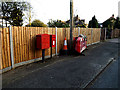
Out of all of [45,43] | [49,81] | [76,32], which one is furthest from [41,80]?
[76,32]

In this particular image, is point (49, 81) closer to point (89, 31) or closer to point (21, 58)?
point (21, 58)

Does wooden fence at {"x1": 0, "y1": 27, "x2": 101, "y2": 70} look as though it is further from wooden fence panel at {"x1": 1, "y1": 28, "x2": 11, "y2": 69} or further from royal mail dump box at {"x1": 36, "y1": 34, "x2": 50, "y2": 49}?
Answer: royal mail dump box at {"x1": 36, "y1": 34, "x2": 50, "y2": 49}

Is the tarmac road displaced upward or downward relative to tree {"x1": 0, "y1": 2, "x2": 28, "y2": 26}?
downward

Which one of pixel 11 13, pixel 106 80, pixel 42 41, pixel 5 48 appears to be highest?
pixel 11 13

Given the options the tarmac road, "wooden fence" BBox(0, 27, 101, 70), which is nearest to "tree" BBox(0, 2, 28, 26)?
"wooden fence" BBox(0, 27, 101, 70)

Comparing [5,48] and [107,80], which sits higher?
[5,48]

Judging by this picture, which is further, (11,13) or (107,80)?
(11,13)

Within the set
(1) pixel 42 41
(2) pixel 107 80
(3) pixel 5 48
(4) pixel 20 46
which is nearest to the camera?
(2) pixel 107 80

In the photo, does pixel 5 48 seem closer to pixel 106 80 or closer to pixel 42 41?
pixel 42 41

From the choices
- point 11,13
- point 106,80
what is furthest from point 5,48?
point 11,13

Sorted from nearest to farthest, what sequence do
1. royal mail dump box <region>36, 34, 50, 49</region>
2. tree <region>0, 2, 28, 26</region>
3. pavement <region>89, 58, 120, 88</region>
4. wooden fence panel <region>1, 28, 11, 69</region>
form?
pavement <region>89, 58, 120, 88</region> → wooden fence panel <region>1, 28, 11, 69</region> → royal mail dump box <region>36, 34, 50, 49</region> → tree <region>0, 2, 28, 26</region>

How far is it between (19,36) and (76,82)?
324cm

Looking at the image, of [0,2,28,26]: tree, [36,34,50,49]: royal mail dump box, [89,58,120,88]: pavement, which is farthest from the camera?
[0,2,28,26]: tree

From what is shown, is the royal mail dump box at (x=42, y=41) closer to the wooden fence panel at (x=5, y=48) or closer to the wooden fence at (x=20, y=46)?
the wooden fence at (x=20, y=46)
